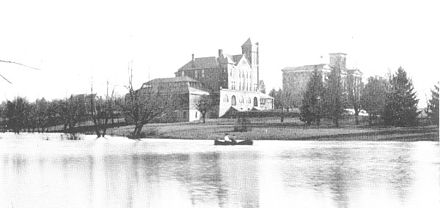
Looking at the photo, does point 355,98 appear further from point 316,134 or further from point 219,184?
point 219,184

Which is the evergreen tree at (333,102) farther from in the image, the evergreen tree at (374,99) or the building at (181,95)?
the building at (181,95)

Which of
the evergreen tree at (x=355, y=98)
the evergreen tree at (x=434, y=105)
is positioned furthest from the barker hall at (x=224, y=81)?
the evergreen tree at (x=434, y=105)

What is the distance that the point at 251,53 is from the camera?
128 meters

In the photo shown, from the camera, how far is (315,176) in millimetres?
22234

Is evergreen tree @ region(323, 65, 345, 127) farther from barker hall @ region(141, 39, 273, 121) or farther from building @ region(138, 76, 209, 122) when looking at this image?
barker hall @ region(141, 39, 273, 121)

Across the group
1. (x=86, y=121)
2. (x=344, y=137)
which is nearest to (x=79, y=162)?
(x=344, y=137)

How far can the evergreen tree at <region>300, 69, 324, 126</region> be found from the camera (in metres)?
73.6

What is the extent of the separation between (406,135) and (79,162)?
39.3m

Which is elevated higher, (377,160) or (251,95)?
(251,95)

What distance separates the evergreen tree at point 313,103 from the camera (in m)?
73.6

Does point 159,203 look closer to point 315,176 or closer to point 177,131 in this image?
point 315,176

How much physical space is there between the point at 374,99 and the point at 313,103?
7944mm

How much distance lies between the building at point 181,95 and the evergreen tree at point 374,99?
28213 mm

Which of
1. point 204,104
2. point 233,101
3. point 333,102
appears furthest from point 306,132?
point 233,101
